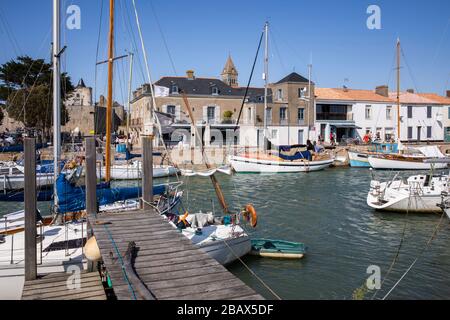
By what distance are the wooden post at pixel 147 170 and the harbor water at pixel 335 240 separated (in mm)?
3501

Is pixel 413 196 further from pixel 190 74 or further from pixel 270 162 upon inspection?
pixel 190 74

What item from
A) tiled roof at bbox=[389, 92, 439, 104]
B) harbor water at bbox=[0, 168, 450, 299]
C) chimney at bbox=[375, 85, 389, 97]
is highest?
chimney at bbox=[375, 85, 389, 97]

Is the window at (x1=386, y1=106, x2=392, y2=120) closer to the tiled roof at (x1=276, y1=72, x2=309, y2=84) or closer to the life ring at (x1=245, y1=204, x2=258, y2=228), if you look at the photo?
the tiled roof at (x1=276, y1=72, x2=309, y2=84)

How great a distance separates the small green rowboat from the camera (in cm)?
1382

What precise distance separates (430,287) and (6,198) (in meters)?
15.8

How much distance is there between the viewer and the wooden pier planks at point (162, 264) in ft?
20.8

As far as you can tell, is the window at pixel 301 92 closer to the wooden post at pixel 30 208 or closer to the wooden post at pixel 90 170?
the wooden post at pixel 90 170

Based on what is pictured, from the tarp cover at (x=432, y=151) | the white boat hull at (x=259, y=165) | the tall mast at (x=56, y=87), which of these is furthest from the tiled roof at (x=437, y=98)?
the tall mast at (x=56, y=87)

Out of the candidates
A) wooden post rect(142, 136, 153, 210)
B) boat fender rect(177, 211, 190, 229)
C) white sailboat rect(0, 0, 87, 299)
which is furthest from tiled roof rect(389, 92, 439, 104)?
white sailboat rect(0, 0, 87, 299)

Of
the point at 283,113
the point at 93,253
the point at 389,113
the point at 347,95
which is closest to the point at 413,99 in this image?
the point at 389,113

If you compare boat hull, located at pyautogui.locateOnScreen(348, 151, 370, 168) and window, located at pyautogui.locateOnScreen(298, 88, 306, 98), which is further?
window, located at pyautogui.locateOnScreen(298, 88, 306, 98)

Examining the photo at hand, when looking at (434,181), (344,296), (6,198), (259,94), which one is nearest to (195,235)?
(344,296)

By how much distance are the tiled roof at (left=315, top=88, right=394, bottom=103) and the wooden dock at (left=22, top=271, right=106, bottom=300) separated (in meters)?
51.6

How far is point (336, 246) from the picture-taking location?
15.3m
